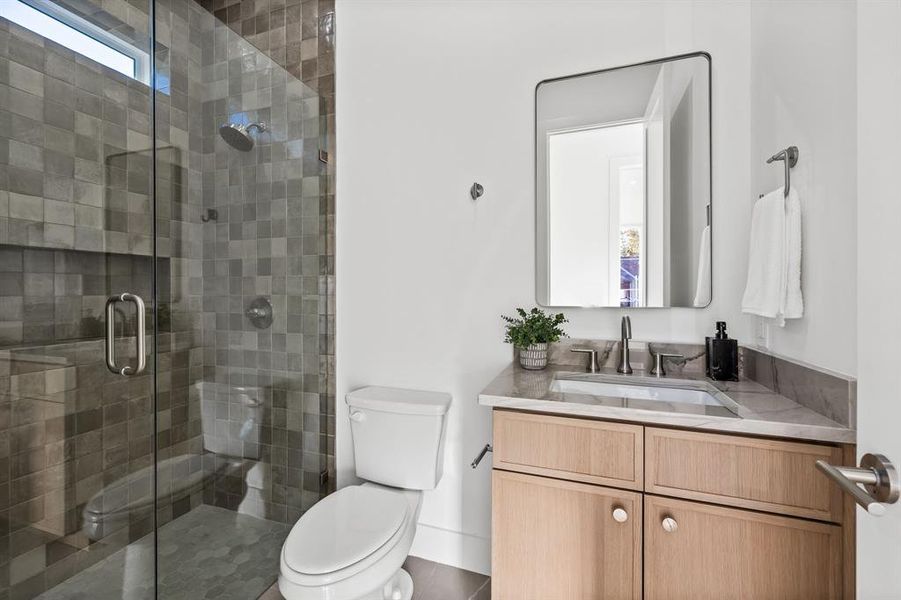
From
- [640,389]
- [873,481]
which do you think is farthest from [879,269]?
[640,389]

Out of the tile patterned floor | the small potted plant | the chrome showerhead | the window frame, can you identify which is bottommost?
the tile patterned floor

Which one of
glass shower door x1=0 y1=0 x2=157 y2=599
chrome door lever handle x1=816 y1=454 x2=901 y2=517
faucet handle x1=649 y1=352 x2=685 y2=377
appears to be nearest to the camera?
chrome door lever handle x1=816 y1=454 x2=901 y2=517

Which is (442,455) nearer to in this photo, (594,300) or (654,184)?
(594,300)

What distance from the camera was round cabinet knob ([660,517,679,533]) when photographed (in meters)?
1.01

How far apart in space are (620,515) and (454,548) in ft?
3.18

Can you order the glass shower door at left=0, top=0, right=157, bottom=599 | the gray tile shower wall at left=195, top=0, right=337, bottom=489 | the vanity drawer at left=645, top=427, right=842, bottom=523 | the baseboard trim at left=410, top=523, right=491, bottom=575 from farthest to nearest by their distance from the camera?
1. the gray tile shower wall at left=195, top=0, right=337, bottom=489
2. the baseboard trim at left=410, top=523, right=491, bottom=575
3. the glass shower door at left=0, top=0, right=157, bottom=599
4. the vanity drawer at left=645, top=427, right=842, bottom=523

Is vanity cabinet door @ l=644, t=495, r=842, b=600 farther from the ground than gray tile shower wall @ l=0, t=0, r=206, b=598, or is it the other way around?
gray tile shower wall @ l=0, t=0, r=206, b=598

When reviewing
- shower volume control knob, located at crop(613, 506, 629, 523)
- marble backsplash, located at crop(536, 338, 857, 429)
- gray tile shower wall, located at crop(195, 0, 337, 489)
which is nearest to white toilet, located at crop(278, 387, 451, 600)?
gray tile shower wall, located at crop(195, 0, 337, 489)

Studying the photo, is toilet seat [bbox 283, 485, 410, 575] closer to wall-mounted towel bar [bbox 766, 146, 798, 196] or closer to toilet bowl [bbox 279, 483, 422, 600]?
toilet bowl [bbox 279, 483, 422, 600]

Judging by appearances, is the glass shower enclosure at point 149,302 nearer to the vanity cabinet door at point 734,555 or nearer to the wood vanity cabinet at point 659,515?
the wood vanity cabinet at point 659,515

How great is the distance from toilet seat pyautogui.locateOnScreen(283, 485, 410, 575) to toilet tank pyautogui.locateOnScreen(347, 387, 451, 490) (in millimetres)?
103

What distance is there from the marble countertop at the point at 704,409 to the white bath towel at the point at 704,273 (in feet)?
0.97

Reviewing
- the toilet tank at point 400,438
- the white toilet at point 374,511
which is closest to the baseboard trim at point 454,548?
the white toilet at point 374,511

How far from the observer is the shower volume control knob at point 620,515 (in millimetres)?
1044
